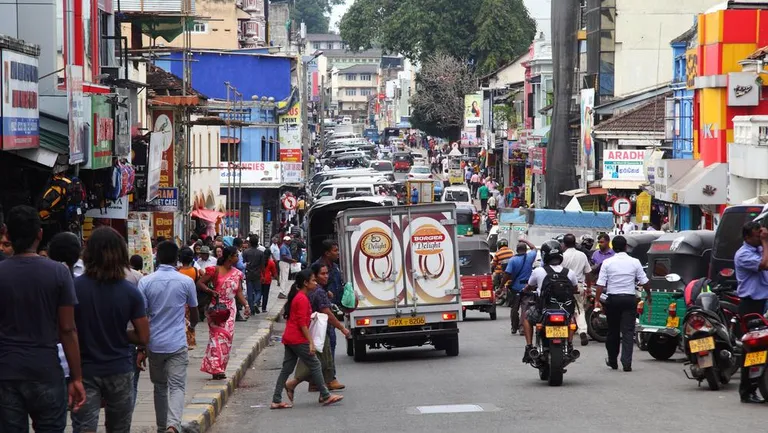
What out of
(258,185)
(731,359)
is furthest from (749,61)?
(258,185)

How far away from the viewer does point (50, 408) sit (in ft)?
26.1

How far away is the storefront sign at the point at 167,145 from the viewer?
34000mm

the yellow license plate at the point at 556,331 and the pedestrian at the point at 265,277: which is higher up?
the yellow license plate at the point at 556,331

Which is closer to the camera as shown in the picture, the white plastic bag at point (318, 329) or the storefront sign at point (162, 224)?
the white plastic bag at point (318, 329)

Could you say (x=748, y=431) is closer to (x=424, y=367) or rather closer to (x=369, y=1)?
(x=424, y=367)

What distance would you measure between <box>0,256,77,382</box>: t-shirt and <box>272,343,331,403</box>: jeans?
6.92m

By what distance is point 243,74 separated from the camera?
2571 inches

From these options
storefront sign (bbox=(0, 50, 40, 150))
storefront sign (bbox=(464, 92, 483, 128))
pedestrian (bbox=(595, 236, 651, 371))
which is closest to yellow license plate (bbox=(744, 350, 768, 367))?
pedestrian (bbox=(595, 236, 651, 371))

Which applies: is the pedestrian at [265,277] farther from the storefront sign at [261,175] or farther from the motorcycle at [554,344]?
the storefront sign at [261,175]

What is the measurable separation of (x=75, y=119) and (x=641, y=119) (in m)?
32.6

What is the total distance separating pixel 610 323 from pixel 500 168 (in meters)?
73.4

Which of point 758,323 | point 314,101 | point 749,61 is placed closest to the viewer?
point 758,323

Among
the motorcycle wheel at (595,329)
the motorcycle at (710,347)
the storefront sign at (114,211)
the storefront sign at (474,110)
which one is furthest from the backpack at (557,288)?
the storefront sign at (474,110)

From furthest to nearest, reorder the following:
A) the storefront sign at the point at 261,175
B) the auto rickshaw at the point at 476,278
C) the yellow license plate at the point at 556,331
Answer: the storefront sign at the point at 261,175
the auto rickshaw at the point at 476,278
the yellow license plate at the point at 556,331
